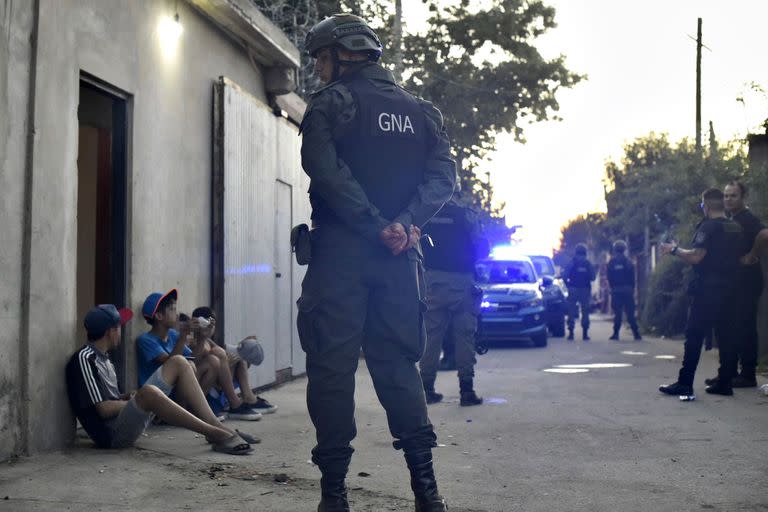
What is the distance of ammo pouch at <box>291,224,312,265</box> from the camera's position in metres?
4.33

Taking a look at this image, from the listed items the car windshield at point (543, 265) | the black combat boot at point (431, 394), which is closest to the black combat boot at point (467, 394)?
the black combat boot at point (431, 394)

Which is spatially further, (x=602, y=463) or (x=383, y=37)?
(x=383, y=37)

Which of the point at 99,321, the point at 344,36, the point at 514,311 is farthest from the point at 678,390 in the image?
the point at 514,311

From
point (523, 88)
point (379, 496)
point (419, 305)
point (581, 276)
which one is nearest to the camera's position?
point (419, 305)

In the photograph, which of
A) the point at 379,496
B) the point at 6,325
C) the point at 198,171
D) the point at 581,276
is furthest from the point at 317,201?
the point at 581,276

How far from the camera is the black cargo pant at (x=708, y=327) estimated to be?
29.0 feet

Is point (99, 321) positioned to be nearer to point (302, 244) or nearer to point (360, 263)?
point (302, 244)

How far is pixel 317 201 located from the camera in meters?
4.44

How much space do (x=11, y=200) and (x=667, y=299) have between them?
1627 centimetres

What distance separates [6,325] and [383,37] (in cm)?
2002

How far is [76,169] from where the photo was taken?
6.16 metres

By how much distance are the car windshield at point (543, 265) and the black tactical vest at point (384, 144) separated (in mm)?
16809

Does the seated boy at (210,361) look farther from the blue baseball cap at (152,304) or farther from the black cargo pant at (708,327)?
the black cargo pant at (708,327)

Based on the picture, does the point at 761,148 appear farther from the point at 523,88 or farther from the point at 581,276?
the point at 523,88
